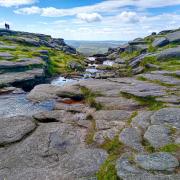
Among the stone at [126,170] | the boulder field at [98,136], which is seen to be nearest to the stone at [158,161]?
the boulder field at [98,136]

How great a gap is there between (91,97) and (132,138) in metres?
12.5

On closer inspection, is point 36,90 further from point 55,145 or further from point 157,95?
point 55,145

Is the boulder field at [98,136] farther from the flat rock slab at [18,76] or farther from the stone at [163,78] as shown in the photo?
the flat rock slab at [18,76]

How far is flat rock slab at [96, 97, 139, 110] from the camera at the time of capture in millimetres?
27808

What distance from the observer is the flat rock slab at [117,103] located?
91.2 ft

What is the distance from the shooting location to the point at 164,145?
1898 centimetres

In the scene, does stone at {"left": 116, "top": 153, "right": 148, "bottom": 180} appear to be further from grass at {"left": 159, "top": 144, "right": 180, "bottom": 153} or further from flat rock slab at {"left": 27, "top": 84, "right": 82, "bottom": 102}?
flat rock slab at {"left": 27, "top": 84, "right": 82, "bottom": 102}

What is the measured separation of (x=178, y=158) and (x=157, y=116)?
739 cm

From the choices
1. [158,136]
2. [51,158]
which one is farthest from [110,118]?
[51,158]

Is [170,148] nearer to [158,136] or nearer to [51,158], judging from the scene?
[158,136]

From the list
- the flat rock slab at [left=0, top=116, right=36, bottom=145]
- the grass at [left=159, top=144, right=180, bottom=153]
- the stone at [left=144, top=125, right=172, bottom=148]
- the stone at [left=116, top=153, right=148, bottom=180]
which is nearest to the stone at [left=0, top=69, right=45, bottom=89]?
the flat rock slab at [left=0, top=116, right=36, bottom=145]

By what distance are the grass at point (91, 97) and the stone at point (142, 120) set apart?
5.04m

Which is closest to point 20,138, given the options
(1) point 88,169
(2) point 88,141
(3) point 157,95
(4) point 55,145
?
(4) point 55,145

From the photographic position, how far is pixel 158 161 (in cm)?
1666
